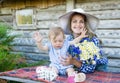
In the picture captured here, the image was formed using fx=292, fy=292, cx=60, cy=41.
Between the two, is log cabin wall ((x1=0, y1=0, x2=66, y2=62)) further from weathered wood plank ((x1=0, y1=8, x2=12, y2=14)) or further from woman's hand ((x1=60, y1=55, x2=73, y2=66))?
woman's hand ((x1=60, y1=55, x2=73, y2=66))

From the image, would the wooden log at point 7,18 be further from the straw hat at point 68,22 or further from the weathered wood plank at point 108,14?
the straw hat at point 68,22

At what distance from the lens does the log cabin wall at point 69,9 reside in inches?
191

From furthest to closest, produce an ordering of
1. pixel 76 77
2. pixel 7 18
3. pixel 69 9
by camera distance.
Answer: pixel 7 18
pixel 69 9
pixel 76 77

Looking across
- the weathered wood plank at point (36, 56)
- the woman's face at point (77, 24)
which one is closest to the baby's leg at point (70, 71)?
the woman's face at point (77, 24)

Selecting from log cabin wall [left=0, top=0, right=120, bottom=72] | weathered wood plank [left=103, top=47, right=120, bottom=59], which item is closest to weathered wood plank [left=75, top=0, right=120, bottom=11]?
log cabin wall [left=0, top=0, right=120, bottom=72]

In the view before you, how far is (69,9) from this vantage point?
5.36 m

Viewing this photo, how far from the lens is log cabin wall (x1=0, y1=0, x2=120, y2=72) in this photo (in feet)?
15.9

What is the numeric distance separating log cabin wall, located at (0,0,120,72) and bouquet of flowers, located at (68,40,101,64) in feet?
4.58

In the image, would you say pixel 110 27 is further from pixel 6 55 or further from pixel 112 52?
pixel 6 55

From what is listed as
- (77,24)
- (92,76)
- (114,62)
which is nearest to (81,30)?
(77,24)

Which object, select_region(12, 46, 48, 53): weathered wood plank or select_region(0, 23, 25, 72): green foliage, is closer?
select_region(0, 23, 25, 72): green foliage

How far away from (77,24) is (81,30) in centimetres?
9

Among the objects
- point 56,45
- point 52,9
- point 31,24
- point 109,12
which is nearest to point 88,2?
point 109,12

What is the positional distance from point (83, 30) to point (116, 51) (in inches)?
59.3
